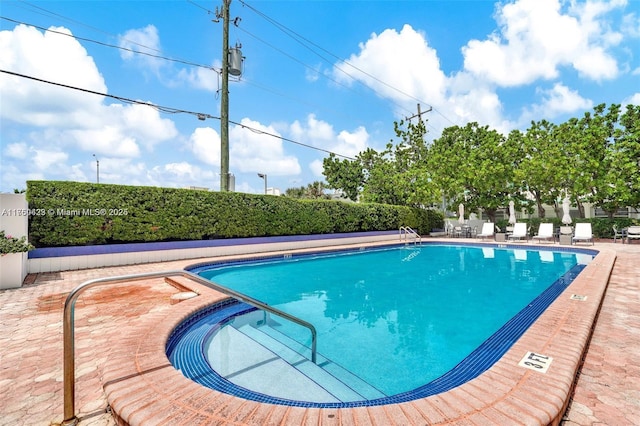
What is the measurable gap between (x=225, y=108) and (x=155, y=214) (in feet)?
19.6

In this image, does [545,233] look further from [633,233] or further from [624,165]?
[624,165]

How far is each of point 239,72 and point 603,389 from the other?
53.2 feet

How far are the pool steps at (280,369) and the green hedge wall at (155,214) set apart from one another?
833 cm

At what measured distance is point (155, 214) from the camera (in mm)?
11797

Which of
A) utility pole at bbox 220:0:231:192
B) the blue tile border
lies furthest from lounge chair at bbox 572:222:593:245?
utility pole at bbox 220:0:231:192

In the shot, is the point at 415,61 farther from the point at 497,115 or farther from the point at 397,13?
the point at 497,115

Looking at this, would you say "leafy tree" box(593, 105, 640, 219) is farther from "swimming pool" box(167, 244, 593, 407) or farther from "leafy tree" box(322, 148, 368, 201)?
"leafy tree" box(322, 148, 368, 201)

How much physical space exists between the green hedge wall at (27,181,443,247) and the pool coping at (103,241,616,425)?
8.94 m

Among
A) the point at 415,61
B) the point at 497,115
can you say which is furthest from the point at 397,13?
the point at 497,115

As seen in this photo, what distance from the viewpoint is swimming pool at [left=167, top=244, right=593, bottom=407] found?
12.3 ft

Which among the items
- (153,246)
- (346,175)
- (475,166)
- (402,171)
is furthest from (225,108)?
(346,175)

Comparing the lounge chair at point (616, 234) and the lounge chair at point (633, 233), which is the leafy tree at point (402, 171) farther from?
the lounge chair at point (633, 233)

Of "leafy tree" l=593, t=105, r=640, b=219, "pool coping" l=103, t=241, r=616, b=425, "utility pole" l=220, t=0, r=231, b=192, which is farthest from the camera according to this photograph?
"leafy tree" l=593, t=105, r=640, b=219

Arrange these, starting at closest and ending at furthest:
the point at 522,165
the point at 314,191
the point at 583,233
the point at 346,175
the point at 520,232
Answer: the point at 583,233 < the point at 520,232 < the point at 522,165 < the point at 346,175 < the point at 314,191
